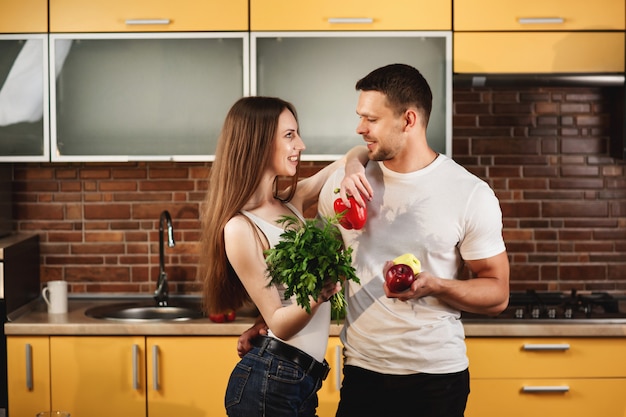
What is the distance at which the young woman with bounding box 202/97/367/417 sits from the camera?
238 centimetres

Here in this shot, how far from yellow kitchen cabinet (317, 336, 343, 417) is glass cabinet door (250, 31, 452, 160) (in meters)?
0.84

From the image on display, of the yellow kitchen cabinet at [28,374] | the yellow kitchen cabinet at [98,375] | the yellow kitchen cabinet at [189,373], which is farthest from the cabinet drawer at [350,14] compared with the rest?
the yellow kitchen cabinet at [28,374]

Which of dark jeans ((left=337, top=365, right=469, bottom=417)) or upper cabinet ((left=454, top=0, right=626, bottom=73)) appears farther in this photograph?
upper cabinet ((left=454, top=0, right=626, bottom=73))

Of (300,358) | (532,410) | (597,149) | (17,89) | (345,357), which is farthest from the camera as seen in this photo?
(597,149)

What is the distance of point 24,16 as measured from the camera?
384 cm

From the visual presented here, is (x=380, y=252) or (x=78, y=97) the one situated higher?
(x=78, y=97)

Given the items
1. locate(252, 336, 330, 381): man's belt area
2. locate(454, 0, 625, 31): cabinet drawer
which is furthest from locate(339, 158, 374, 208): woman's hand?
locate(454, 0, 625, 31): cabinet drawer

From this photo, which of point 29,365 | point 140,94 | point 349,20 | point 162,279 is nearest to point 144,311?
point 162,279

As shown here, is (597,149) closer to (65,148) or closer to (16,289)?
(65,148)

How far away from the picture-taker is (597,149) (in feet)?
13.8

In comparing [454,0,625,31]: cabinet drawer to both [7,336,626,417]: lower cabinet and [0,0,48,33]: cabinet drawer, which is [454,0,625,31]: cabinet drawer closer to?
[7,336,626,417]: lower cabinet

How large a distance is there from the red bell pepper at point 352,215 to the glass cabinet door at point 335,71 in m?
1.42

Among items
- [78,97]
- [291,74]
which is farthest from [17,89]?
[291,74]

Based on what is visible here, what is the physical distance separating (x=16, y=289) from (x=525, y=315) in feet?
7.35
